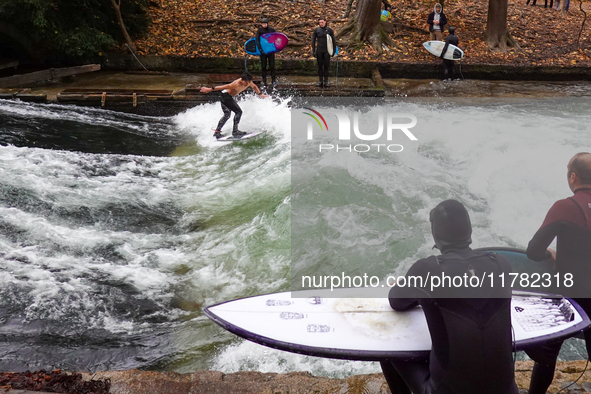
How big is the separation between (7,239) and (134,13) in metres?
10.3

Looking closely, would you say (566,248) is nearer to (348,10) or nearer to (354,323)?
(354,323)

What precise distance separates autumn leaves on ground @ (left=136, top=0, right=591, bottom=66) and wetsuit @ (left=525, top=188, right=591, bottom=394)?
10841 millimetres

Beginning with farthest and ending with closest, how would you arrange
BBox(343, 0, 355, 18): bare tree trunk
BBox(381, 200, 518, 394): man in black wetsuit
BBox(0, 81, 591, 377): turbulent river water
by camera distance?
BBox(343, 0, 355, 18): bare tree trunk, BBox(0, 81, 591, 377): turbulent river water, BBox(381, 200, 518, 394): man in black wetsuit

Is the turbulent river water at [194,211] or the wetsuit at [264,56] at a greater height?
the wetsuit at [264,56]

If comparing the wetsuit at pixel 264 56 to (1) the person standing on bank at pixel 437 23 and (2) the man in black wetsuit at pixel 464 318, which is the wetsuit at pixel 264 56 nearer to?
(1) the person standing on bank at pixel 437 23

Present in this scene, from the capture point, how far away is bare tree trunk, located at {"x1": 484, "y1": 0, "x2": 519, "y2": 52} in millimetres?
13383

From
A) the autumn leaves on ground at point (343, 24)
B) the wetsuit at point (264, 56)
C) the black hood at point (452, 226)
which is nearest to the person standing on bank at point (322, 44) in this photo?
the wetsuit at point (264, 56)

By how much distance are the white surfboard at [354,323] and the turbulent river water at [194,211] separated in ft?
2.92

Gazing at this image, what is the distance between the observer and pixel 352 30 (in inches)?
544

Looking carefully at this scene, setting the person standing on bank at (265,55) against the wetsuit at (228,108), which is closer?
the wetsuit at (228,108)

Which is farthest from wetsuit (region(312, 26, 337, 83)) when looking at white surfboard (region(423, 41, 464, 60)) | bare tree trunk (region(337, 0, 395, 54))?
white surfboard (region(423, 41, 464, 60))

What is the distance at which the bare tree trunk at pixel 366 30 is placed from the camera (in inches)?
527

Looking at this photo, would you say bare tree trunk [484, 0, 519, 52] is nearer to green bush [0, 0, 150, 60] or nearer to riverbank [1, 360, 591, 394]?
green bush [0, 0, 150, 60]

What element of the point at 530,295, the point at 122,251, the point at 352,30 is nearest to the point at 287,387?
the point at 530,295
